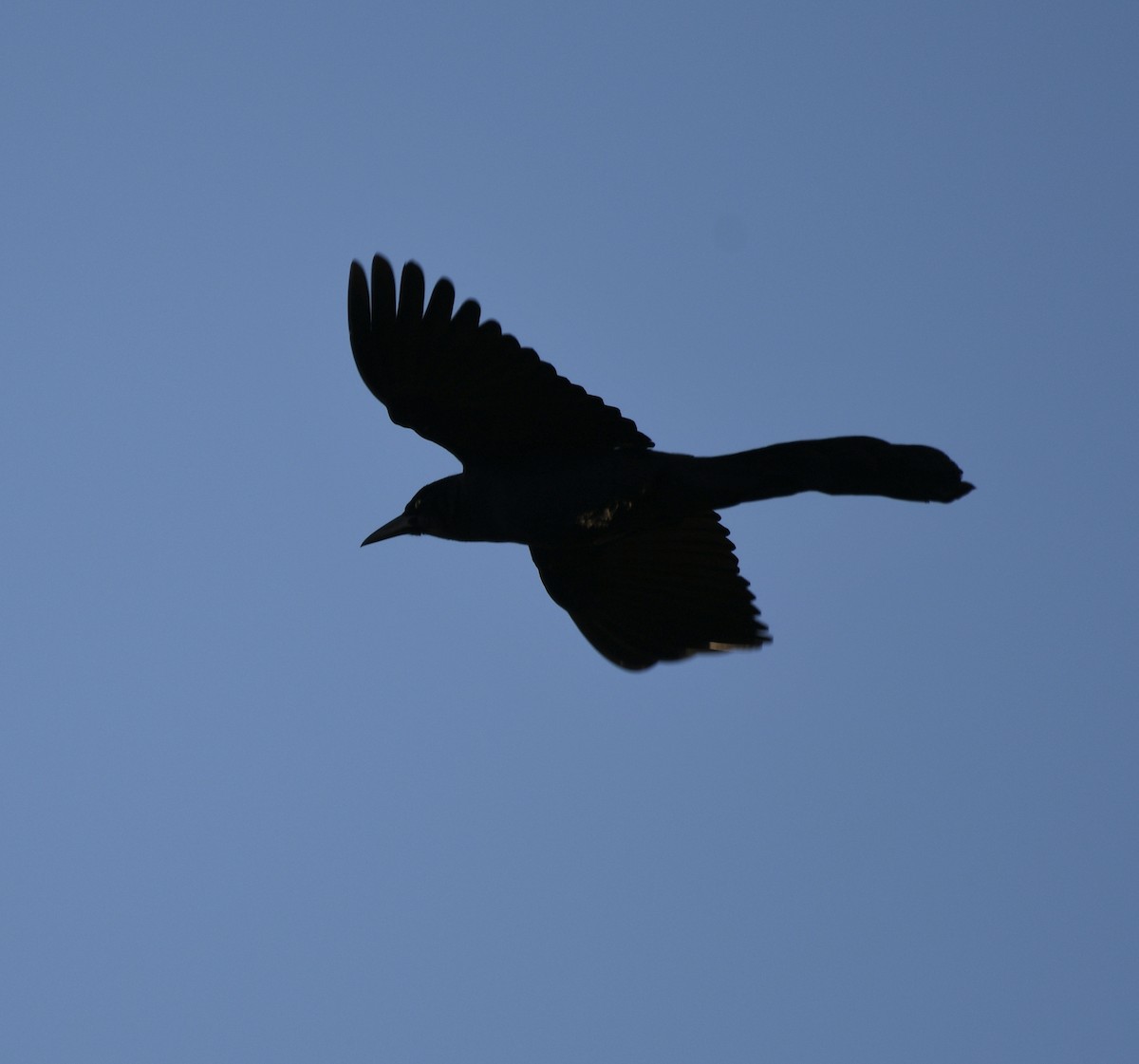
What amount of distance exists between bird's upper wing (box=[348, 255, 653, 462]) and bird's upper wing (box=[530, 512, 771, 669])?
1146 millimetres

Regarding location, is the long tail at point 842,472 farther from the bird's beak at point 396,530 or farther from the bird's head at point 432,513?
the bird's beak at point 396,530

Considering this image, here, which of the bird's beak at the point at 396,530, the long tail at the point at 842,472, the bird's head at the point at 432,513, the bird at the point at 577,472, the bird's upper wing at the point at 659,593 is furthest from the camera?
the bird's upper wing at the point at 659,593

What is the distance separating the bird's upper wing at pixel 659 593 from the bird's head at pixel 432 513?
0.90m

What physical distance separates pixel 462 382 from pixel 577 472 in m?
0.96

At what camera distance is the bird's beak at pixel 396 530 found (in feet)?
31.0

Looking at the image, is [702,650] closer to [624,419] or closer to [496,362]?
[624,419]

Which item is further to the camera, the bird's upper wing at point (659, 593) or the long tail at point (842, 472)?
the bird's upper wing at point (659, 593)

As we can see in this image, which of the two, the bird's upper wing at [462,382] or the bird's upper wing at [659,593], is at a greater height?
the bird's upper wing at [462,382]

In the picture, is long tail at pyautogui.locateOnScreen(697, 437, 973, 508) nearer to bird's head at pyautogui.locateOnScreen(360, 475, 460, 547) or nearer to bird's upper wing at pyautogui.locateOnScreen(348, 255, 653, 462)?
bird's upper wing at pyautogui.locateOnScreen(348, 255, 653, 462)

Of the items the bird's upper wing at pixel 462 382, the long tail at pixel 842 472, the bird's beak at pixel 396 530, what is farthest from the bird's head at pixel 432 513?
the long tail at pixel 842 472

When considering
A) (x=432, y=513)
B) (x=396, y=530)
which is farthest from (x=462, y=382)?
(x=396, y=530)

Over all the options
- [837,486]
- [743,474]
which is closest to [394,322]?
[743,474]

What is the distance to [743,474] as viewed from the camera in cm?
850

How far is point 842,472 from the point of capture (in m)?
8.25
